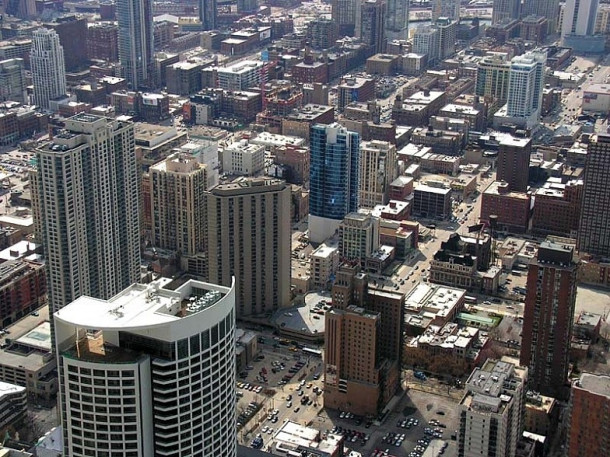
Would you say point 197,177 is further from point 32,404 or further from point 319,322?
point 32,404

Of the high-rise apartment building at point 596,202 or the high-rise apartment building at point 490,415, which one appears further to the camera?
the high-rise apartment building at point 596,202

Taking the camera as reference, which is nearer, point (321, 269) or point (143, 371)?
point (143, 371)

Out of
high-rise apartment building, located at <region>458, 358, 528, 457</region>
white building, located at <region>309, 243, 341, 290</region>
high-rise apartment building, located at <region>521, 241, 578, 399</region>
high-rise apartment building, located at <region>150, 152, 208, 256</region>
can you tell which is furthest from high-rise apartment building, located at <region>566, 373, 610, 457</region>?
high-rise apartment building, located at <region>150, 152, 208, 256</region>

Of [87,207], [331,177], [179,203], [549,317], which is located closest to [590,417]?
[549,317]

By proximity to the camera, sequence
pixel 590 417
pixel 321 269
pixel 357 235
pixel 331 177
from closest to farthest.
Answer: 1. pixel 590 417
2. pixel 321 269
3. pixel 357 235
4. pixel 331 177

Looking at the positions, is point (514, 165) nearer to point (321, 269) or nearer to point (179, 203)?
point (321, 269)

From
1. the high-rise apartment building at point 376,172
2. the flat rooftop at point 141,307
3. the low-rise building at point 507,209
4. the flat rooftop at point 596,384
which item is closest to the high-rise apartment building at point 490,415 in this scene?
the flat rooftop at point 596,384

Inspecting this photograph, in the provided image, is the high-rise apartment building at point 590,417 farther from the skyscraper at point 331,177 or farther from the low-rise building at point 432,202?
the low-rise building at point 432,202
